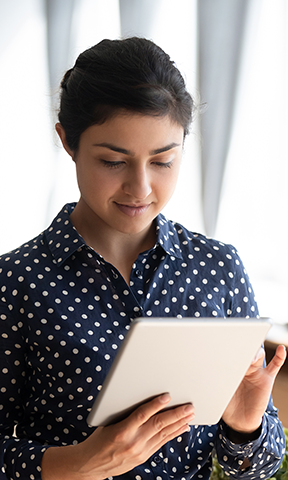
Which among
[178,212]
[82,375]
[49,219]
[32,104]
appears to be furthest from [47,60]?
[82,375]

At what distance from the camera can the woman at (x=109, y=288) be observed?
35.6 inches

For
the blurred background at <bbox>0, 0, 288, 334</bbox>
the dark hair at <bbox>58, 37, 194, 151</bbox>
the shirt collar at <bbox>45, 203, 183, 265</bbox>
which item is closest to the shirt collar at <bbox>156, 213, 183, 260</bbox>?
the shirt collar at <bbox>45, 203, 183, 265</bbox>

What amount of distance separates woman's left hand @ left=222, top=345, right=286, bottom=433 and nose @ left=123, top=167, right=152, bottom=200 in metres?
0.35

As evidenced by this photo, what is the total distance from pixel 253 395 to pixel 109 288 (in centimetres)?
34

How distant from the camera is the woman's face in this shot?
89 cm

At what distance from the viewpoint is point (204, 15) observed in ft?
8.13

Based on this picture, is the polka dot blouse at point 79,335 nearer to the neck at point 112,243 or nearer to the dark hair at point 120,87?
the neck at point 112,243

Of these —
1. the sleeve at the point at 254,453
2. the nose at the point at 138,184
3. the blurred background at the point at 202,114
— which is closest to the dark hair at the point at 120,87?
the nose at the point at 138,184

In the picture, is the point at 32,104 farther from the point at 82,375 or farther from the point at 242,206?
the point at 82,375

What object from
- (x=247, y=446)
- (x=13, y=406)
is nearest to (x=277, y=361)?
(x=247, y=446)

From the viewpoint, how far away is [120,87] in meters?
0.90

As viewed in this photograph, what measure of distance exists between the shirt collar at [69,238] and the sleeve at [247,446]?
0.47 feet

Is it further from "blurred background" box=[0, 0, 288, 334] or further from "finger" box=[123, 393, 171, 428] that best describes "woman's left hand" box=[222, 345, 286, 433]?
"blurred background" box=[0, 0, 288, 334]

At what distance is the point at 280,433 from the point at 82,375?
44 cm
